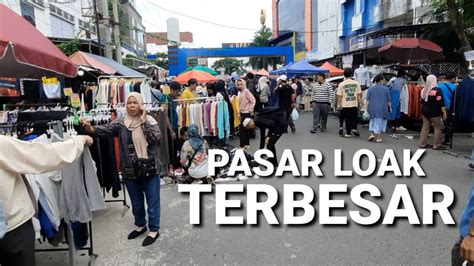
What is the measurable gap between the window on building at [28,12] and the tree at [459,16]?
17.7 m

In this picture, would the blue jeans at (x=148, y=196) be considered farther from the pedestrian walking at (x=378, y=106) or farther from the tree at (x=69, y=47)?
the tree at (x=69, y=47)

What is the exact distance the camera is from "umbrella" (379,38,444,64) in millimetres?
11320

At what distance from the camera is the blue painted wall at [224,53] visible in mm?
30594

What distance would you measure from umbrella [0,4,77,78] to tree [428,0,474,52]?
10.1 m

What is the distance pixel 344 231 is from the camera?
4125 mm

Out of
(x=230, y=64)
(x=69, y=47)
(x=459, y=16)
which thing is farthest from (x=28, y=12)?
(x=230, y=64)

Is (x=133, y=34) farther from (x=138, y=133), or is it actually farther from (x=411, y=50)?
(x=138, y=133)

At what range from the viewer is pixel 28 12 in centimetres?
1827

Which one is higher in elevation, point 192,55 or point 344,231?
point 192,55

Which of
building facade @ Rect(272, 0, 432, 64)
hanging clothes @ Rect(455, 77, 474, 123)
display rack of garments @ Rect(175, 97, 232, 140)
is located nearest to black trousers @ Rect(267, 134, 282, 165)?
display rack of garments @ Rect(175, 97, 232, 140)

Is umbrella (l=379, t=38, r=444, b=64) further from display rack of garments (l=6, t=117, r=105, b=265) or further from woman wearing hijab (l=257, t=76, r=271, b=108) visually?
display rack of garments (l=6, t=117, r=105, b=265)

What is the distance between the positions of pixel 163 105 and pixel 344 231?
143 inches

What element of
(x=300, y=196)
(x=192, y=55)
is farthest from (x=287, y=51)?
(x=300, y=196)

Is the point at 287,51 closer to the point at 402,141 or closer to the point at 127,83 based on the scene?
the point at 402,141
